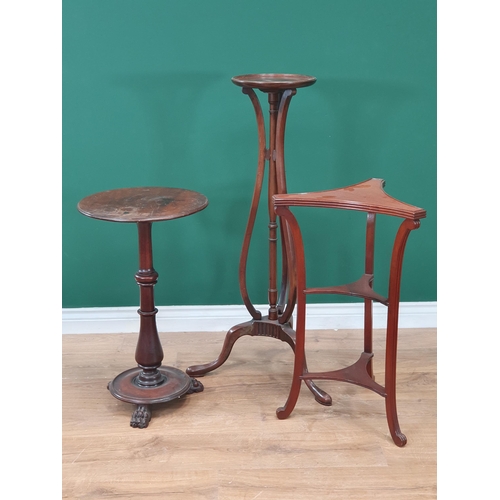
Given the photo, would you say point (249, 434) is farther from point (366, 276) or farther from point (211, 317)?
point (211, 317)

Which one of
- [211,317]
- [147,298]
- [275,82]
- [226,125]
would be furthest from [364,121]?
[147,298]

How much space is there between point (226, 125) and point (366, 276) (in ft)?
3.14

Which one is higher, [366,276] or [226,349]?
[366,276]

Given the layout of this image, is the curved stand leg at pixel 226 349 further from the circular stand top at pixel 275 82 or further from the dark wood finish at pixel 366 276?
the circular stand top at pixel 275 82

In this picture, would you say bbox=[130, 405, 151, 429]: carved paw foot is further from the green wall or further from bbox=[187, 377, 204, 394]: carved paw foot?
the green wall

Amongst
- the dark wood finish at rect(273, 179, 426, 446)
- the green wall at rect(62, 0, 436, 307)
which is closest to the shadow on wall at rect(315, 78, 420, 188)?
the green wall at rect(62, 0, 436, 307)

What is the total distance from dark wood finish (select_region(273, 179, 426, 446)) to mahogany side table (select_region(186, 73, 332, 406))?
0.61 ft

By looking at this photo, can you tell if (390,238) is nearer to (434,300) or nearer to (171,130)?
(434,300)

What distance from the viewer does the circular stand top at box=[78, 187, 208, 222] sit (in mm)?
2508

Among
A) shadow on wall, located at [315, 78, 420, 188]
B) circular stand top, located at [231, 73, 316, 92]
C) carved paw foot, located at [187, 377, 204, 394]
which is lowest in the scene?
carved paw foot, located at [187, 377, 204, 394]

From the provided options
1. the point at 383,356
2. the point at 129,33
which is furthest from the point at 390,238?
the point at 129,33

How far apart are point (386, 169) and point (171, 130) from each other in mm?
975

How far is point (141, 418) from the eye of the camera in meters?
2.71

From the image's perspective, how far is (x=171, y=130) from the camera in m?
3.29
